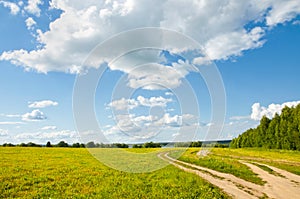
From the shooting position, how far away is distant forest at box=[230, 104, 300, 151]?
7925 centimetres

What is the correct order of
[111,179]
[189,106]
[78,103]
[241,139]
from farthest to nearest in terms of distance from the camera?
[241,139] → [189,106] → [111,179] → [78,103]

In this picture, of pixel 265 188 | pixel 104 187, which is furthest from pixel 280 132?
pixel 104 187

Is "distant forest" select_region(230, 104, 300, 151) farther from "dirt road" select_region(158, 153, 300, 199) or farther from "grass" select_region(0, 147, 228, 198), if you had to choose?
"grass" select_region(0, 147, 228, 198)

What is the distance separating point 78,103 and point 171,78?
10.6 meters

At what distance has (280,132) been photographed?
8569cm

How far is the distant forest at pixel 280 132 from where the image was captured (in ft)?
260

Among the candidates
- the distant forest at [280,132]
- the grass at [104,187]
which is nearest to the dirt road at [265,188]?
the grass at [104,187]

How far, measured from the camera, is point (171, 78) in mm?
27797

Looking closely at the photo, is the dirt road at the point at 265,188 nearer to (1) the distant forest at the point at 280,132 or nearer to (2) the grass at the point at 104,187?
(2) the grass at the point at 104,187

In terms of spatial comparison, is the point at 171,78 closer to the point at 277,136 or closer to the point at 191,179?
the point at 191,179

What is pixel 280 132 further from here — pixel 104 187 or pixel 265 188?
pixel 104 187

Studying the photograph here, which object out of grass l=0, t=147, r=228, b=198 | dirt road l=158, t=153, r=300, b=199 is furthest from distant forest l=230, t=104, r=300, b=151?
grass l=0, t=147, r=228, b=198

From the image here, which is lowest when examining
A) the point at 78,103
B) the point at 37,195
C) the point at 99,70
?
the point at 37,195

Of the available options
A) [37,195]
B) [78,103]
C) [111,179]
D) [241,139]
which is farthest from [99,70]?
[241,139]
